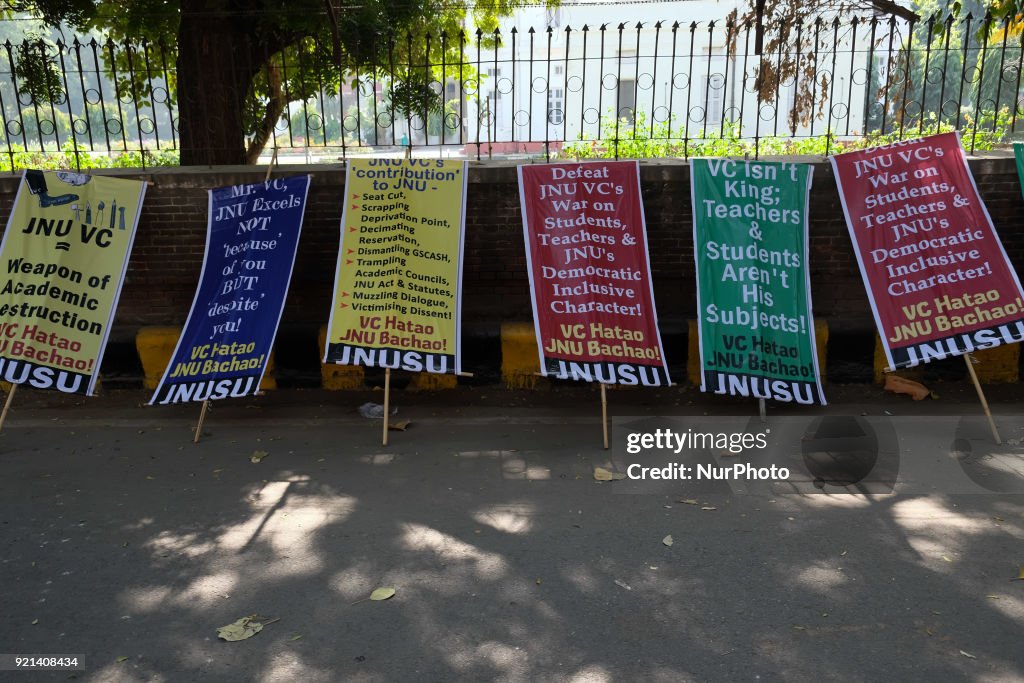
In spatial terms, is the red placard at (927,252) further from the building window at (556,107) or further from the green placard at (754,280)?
the building window at (556,107)

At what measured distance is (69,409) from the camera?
7.08 metres

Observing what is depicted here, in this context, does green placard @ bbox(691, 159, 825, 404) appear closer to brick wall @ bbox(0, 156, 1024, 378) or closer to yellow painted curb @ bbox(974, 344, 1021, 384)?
brick wall @ bbox(0, 156, 1024, 378)

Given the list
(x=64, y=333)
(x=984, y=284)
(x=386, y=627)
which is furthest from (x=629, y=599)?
(x=64, y=333)

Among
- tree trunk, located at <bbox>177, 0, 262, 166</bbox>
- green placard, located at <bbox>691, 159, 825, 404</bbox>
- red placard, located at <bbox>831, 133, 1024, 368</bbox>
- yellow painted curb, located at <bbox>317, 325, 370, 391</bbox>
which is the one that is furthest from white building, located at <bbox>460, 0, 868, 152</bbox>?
red placard, located at <bbox>831, 133, 1024, 368</bbox>

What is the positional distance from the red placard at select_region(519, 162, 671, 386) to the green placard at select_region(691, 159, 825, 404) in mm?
438

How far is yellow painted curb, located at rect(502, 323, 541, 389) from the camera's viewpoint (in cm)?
727

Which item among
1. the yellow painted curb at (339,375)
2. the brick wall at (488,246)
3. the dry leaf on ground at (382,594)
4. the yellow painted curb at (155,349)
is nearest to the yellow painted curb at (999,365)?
the brick wall at (488,246)

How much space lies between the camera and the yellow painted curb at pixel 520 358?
7.27 m

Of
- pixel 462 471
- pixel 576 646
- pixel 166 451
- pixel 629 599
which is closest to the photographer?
pixel 576 646

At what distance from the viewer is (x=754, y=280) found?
Answer: 6562 millimetres

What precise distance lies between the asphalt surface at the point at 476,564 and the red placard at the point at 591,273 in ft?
2.01

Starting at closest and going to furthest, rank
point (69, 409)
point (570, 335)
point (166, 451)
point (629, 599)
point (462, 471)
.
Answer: point (629, 599)
point (462, 471)
point (166, 451)
point (570, 335)
point (69, 409)

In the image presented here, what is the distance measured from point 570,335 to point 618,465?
3.87ft

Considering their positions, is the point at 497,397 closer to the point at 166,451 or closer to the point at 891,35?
the point at 166,451
